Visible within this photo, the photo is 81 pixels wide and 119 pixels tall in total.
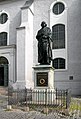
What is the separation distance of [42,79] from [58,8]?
49.8ft

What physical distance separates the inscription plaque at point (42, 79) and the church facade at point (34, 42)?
1068 centimetres

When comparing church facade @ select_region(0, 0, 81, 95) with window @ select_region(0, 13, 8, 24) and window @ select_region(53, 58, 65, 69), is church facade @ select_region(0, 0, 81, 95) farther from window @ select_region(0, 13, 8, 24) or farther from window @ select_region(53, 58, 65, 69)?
window @ select_region(0, 13, 8, 24)

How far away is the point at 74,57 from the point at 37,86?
1206cm

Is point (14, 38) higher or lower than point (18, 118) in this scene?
higher

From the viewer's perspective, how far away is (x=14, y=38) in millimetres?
26016

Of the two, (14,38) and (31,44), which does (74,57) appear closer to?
(31,44)

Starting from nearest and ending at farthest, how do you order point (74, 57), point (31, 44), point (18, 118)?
point (18, 118)
point (74, 57)
point (31, 44)

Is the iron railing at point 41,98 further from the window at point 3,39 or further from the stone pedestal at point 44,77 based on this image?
the window at point 3,39

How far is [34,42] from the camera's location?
82.7ft

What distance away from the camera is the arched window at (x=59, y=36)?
24.1m

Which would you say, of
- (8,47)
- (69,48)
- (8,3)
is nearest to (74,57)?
(69,48)

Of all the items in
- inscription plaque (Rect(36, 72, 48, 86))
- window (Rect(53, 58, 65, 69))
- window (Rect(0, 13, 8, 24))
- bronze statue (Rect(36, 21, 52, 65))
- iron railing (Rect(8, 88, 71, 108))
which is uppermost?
window (Rect(0, 13, 8, 24))

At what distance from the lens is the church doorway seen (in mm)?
25169

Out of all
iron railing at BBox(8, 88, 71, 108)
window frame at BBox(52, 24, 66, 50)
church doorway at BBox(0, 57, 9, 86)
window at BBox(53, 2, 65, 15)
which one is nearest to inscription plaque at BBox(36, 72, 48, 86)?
iron railing at BBox(8, 88, 71, 108)
